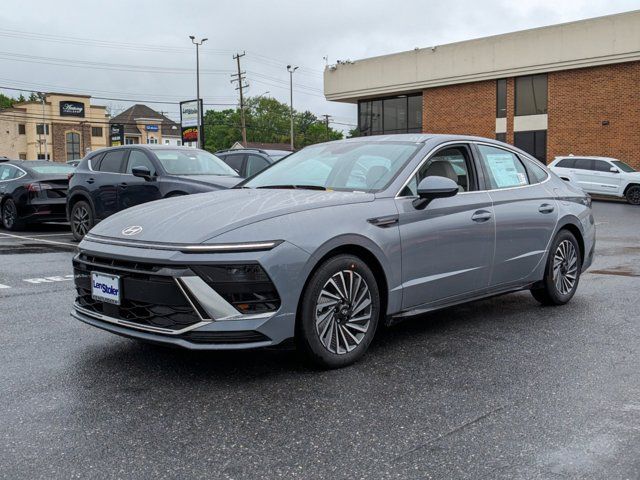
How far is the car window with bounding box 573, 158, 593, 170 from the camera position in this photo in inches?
973

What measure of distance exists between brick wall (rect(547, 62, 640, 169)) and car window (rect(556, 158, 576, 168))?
8094mm

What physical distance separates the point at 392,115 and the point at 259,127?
234 feet

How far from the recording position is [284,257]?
393 centimetres

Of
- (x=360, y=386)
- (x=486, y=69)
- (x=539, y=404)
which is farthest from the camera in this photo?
(x=486, y=69)

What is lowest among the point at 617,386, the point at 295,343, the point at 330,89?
the point at 617,386

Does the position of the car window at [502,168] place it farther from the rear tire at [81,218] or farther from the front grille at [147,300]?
the rear tire at [81,218]

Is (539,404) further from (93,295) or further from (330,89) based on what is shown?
(330,89)

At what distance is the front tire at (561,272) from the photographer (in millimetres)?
6134

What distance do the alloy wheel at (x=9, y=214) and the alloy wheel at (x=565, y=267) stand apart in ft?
36.3

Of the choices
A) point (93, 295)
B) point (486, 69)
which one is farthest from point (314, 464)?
point (486, 69)

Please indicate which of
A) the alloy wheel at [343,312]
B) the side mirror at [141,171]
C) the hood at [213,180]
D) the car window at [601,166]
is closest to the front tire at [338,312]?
the alloy wheel at [343,312]

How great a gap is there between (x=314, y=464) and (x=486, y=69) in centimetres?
3510

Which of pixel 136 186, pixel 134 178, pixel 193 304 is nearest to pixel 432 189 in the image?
pixel 193 304

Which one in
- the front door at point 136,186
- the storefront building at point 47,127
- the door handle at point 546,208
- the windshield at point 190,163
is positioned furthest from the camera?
the storefront building at point 47,127
